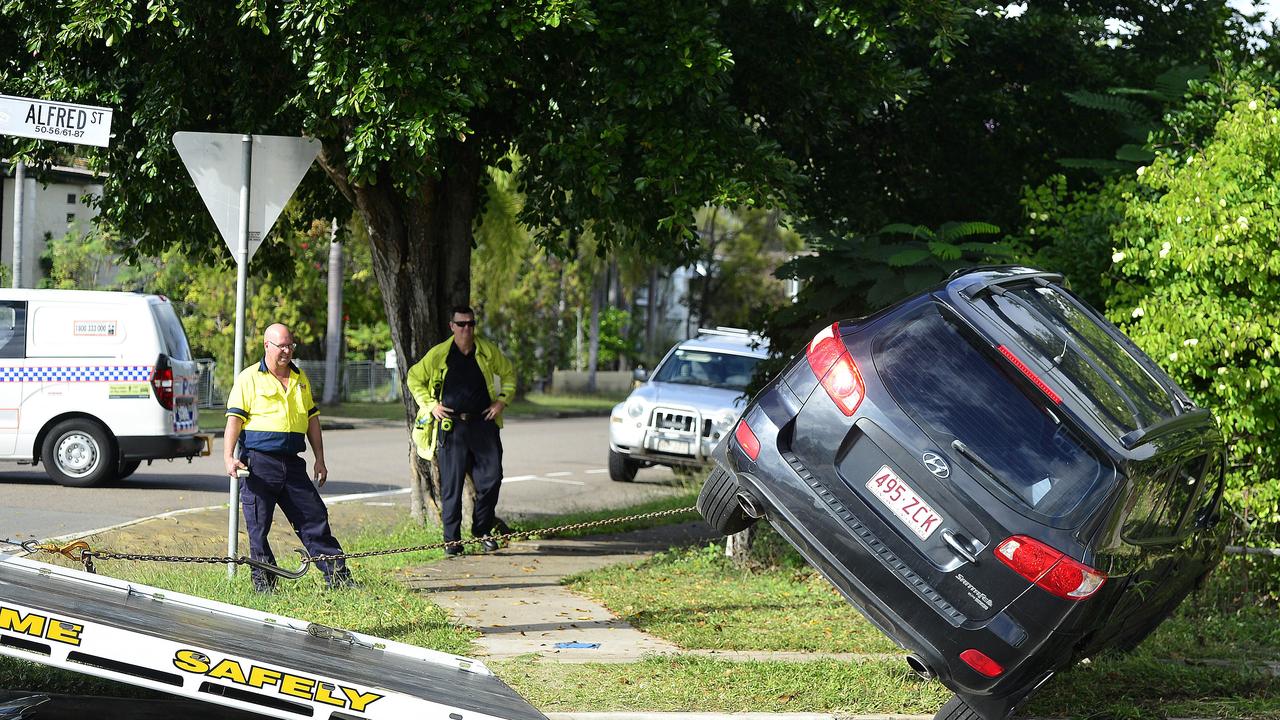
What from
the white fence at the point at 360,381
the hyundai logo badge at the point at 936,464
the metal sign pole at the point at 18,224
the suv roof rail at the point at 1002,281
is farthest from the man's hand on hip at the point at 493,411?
the white fence at the point at 360,381

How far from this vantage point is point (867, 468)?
5.31 meters

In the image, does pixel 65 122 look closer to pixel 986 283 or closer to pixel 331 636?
pixel 331 636

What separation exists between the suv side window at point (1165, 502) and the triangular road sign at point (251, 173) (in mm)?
4954

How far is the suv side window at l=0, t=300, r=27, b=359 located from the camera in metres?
13.6

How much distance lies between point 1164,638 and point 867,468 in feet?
10.7

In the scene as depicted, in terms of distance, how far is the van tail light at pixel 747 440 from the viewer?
18.6 feet

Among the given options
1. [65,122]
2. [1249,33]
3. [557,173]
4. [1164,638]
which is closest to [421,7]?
[557,173]

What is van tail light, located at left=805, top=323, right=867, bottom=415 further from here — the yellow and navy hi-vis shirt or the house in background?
the house in background

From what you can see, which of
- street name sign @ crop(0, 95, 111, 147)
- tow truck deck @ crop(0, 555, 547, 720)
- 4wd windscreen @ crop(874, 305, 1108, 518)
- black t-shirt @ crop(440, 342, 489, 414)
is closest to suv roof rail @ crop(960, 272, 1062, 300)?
4wd windscreen @ crop(874, 305, 1108, 518)

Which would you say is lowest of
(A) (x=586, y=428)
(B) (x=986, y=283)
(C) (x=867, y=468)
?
(A) (x=586, y=428)

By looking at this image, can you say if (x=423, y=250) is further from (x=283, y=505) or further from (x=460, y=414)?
(x=283, y=505)

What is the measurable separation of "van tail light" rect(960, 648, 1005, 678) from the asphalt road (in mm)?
7734

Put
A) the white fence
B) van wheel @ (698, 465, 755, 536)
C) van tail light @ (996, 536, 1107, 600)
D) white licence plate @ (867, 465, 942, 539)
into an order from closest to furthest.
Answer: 1. van tail light @ (996, 536, 1107, 600)
2. white licence plate @ (867, 465, 942, 539)
3. van wheel @ (698, 465, 755, 536)
4. the white fence

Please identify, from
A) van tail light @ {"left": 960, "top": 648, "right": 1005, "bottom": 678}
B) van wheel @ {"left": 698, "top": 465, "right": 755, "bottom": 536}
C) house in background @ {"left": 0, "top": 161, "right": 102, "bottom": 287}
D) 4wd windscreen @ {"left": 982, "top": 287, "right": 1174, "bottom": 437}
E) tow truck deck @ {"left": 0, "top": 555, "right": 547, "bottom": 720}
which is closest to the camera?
tow truck deck @ {"left": 0, "top": 555, "right": 547, "bottom": 720}
